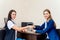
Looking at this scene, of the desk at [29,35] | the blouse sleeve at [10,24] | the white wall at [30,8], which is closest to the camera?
the blouse sleeve at [10,24]

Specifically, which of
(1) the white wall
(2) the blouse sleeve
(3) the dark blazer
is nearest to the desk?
(3) the dark blazer

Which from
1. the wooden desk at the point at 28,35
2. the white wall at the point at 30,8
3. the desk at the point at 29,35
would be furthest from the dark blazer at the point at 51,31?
the white wall at the point at 30,8

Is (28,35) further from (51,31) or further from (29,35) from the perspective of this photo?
(51,31)

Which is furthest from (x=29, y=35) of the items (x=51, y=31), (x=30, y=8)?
(x=30, y=8)

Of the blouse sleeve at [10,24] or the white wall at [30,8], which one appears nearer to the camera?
the blouse sleeve at [10,24]

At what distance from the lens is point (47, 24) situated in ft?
11.2

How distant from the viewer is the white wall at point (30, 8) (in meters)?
5.44

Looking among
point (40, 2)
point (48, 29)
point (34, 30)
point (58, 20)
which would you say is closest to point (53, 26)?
point (48, 29)

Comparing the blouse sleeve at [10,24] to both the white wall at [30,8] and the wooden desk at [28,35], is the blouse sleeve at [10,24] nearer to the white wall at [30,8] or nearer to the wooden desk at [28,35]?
the wooden desk at [28,35]

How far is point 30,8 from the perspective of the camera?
6379 mm

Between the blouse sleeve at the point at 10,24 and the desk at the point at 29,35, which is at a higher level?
the blouse sleeve at the point at 10,24

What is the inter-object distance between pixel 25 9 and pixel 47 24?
3.18m

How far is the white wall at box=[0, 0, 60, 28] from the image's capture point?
17.8 ft

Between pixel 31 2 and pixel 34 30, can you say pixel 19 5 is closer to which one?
pixel 31 2
